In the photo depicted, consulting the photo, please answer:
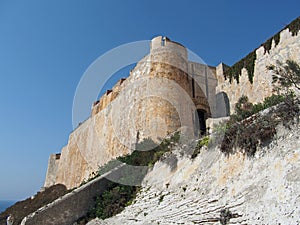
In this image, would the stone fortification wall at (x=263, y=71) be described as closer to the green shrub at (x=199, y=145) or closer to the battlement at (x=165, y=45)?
the battlement at (x=165, y=45)

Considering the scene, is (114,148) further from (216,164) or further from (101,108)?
(216,164)

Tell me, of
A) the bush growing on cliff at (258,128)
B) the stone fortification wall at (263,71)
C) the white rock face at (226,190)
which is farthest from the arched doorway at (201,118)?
the bush growing on cliff at (258,128)

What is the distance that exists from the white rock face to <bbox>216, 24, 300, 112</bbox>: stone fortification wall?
748 cm

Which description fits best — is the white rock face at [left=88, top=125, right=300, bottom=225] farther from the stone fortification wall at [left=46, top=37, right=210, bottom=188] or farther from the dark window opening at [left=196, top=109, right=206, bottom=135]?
the dark window opening at [left=196, top=109, right=206, bottom=135]

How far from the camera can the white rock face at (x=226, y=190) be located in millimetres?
5180

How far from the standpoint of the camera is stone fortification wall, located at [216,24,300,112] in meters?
13.6

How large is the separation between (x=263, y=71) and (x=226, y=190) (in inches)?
409

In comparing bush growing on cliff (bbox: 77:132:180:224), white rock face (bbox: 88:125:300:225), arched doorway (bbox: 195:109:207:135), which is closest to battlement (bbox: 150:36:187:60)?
arched doorway (bbox: 195:109:207:135)

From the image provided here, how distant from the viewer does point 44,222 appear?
32.1 feet

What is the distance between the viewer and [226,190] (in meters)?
6.54

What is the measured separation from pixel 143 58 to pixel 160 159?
937 cm

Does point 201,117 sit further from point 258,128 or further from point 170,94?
point 258,128

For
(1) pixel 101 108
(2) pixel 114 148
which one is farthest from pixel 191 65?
(1) pixel 101 108

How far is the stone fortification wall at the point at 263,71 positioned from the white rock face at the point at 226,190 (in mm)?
7482
